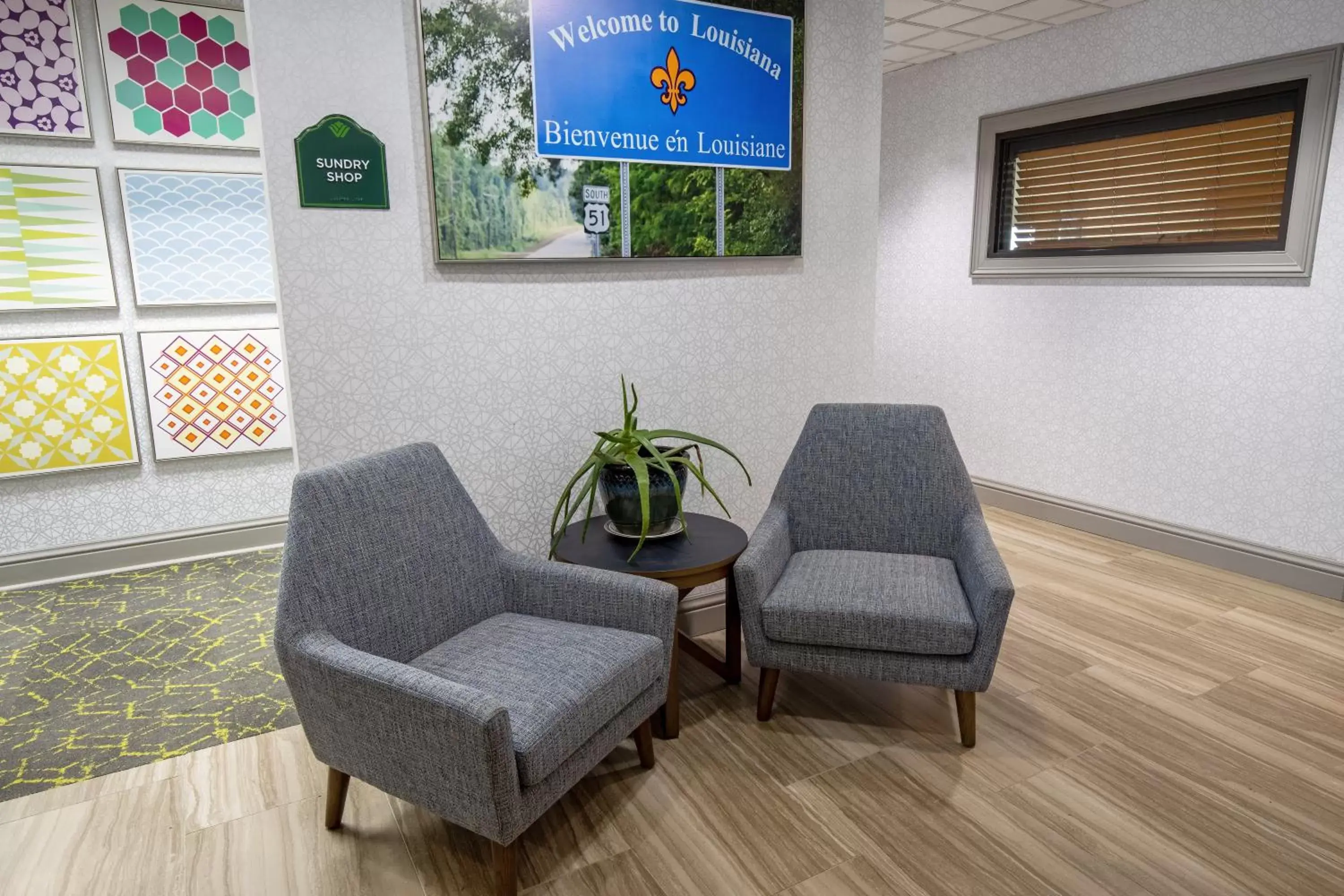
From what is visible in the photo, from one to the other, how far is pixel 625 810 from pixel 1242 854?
53.4 inches

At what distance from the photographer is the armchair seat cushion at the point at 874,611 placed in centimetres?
202

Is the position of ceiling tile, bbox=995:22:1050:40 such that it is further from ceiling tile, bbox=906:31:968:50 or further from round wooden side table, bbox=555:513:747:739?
round wooden side table, bbox=555:513:747:739

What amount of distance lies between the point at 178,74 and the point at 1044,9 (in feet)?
11.9

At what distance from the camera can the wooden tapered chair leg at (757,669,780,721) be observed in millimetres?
2248

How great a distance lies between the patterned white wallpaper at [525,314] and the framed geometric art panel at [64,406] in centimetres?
184

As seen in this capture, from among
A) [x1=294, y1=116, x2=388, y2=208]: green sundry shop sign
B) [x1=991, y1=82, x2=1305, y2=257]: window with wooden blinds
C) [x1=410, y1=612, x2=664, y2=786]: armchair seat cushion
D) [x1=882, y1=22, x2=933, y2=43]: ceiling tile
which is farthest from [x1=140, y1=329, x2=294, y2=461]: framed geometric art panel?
[x1=991, y1=82, x2=1305, y2=257]: window with wooden blinds

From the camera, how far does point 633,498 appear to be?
7.23 feet

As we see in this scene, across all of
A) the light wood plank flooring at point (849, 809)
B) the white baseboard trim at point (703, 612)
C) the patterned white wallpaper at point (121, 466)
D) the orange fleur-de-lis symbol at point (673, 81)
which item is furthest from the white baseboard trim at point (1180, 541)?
the patterned white wallpaper at point (121, 466)

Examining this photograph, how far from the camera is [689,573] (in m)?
2.09

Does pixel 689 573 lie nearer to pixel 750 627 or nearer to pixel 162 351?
pixel 750 627

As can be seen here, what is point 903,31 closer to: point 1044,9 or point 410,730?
point 1044,9

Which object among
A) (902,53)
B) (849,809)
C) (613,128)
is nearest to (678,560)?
(849,809)

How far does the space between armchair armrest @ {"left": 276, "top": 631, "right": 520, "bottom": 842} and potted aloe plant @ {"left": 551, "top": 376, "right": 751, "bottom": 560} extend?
737 mm

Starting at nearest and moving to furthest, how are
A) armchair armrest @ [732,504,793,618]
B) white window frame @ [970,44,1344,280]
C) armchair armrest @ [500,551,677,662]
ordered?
armchair armrest @ [500,551,677,662]
armchair armrest @ [732,504,793,618]
white window frame @ [970,44,1344,280]
